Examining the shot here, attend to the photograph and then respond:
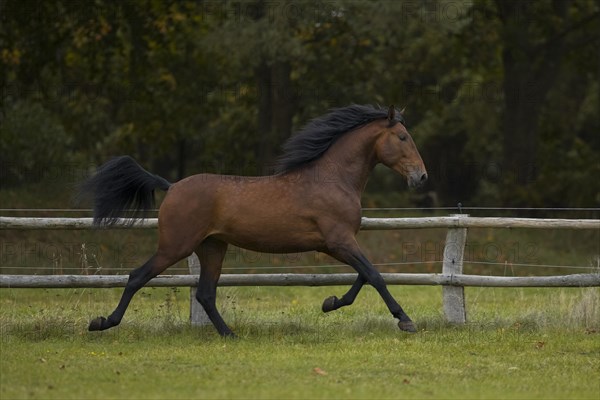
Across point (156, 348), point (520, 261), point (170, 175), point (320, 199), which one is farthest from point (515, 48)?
point (156, 348)

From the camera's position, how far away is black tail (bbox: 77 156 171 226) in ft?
33.0

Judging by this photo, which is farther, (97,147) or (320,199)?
(97,147)

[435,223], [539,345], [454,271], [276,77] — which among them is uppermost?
[276,77]

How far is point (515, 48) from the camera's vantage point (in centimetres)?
2522

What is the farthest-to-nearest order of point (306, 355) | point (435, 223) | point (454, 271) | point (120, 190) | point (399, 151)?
point (454, 271) < point (435, 223) < point (399, 151) < point (120, 190) < point (306, 355)

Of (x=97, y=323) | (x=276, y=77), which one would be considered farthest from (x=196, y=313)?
(x=276, y=77)

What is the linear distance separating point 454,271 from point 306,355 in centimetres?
275

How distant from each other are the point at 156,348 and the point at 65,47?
13.7 metres

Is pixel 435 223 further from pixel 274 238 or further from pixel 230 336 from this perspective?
pixel 230 336

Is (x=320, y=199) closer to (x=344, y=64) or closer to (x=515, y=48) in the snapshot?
(x=344, y=64)

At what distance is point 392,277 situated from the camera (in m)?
10.9

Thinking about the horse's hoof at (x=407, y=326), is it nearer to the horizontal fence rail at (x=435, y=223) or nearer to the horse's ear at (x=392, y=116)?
the horizontal fence rail at (x=435, y=223)

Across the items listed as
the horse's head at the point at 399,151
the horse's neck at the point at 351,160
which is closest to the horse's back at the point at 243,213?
the horse's neck at the point at 351,160

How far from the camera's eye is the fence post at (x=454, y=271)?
36.3 ft
